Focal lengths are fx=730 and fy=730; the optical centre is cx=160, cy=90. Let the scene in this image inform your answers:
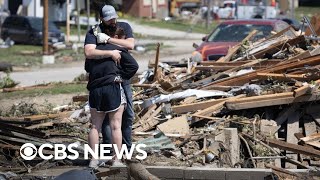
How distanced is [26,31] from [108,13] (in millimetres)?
31304

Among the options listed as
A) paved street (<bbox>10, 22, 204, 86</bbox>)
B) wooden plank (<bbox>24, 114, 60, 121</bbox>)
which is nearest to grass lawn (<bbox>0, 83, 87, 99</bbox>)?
paved street (<bbox>10, 22, 204, 86</bbox>)

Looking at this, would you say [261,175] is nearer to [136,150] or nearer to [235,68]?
[136,150]

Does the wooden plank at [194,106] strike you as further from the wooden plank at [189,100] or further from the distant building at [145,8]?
the distant building at [145,8]

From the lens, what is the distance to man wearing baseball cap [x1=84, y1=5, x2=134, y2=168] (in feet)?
25.6

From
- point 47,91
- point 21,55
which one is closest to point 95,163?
point 47,91

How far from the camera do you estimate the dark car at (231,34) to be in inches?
642

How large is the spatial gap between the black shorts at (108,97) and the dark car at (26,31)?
29347 millimetres

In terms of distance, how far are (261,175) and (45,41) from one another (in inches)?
853

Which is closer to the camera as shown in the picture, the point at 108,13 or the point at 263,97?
the point at 108,13

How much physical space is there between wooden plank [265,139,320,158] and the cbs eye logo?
8.96ft

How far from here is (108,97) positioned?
781cm

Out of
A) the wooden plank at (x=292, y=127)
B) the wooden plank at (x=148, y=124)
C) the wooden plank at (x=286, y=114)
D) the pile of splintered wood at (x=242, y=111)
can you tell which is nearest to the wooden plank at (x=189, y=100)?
the pile of splintered wood at (x=242, y=111)

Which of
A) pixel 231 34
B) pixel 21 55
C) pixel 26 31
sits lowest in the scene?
pixel 21 55

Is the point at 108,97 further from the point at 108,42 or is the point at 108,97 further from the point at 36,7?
the point at 36,7
